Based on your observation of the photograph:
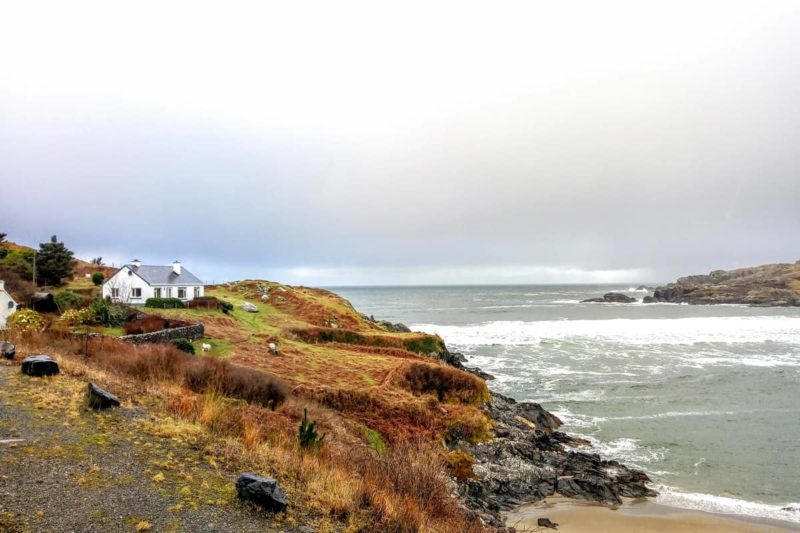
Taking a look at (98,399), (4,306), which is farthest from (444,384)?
(4,306)

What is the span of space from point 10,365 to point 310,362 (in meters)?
13.7

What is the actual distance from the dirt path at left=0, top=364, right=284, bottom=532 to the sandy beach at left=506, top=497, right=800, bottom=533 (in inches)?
365

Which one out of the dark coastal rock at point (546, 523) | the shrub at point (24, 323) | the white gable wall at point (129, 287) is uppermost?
the white gable wall at point (129, 287)

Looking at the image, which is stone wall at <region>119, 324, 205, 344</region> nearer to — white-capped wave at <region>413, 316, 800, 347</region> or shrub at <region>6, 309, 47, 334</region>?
shrub at <region>6, 309, 47, 334</region>

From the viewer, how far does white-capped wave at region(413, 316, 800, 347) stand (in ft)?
178

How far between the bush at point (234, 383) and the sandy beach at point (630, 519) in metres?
9.20

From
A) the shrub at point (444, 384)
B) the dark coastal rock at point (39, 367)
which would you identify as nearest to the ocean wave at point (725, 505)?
the shrub at point (444, 384)

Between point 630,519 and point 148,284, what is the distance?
38692 mm

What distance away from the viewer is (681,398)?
94.8ft

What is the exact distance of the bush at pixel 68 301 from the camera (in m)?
29.7

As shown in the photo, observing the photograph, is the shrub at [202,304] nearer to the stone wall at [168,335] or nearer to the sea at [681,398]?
the stone wall at [168,335]

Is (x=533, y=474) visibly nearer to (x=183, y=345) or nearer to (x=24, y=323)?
A: (x=183, y=345)

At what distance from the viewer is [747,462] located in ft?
62.4

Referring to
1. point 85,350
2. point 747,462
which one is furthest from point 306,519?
point 747,462
